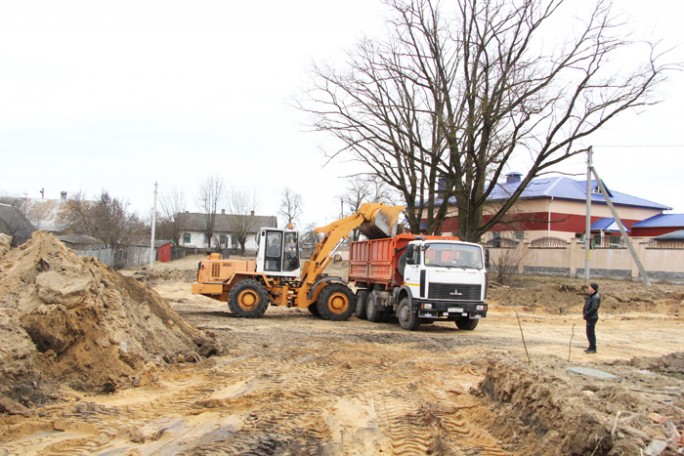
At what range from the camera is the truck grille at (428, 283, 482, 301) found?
1630cm

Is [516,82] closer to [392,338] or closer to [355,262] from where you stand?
[355,262]

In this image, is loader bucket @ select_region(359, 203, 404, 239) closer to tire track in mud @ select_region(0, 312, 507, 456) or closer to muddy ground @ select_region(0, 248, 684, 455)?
muddy ground @ select_region(0, 248, 684, 455)

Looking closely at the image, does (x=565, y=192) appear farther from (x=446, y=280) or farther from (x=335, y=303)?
(x=446, y=280)

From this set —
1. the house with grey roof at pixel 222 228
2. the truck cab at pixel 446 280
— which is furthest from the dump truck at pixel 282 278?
the house with grey roof at pixel 222 228

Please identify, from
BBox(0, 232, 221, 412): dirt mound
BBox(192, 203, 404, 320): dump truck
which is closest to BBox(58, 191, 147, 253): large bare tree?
BBox(192, 203, 404, 320): dump truck

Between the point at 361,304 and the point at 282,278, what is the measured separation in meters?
3.07

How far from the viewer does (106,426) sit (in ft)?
21.2

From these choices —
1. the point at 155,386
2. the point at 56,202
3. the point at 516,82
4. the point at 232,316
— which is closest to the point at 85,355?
the point at 155,386

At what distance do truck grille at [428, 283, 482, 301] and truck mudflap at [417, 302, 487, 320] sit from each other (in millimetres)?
170

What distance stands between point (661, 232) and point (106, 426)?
55095mm

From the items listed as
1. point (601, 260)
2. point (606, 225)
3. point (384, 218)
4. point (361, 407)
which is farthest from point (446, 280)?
point (606, 225)

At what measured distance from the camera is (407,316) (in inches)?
682

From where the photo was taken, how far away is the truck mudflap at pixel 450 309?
53.3 ft

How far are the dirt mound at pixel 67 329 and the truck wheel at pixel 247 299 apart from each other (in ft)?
26.3
